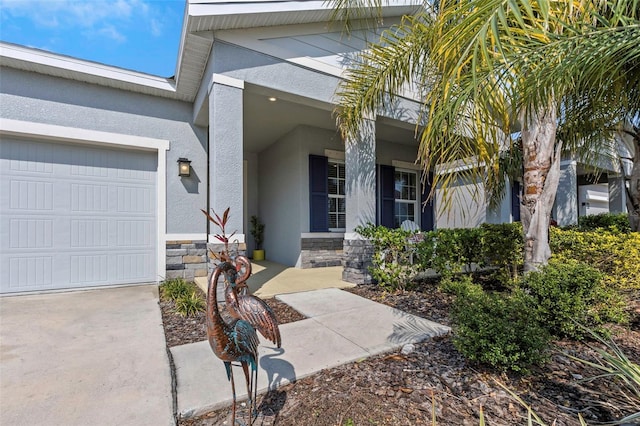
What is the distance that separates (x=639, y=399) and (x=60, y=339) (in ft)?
16.0

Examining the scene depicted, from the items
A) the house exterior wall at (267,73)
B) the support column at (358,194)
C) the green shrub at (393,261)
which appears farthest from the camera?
the support column at (358,194)

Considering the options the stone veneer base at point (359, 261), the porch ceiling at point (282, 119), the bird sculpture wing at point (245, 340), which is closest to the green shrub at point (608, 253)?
the stone veneer base at point (359, 261)

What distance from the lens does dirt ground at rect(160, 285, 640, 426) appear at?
184 centimetres

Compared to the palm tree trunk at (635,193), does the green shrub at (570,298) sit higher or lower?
lower

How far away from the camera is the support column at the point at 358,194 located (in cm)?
542

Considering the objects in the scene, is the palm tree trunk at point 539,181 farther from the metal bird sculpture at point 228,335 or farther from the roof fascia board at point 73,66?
the roof fascia board at point 73,66

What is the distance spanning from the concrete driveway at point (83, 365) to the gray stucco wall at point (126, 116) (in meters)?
2.14

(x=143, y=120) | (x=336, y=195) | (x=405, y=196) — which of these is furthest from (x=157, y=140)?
(x=405, y=196)

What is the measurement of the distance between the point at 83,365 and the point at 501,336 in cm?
346

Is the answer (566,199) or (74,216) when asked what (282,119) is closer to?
(74,216)

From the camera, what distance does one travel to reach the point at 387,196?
8.64m

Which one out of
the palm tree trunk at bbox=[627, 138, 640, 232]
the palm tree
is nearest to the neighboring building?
the palm tree

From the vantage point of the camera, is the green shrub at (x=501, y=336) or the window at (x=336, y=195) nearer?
the green shrub at (x=501, y=336)

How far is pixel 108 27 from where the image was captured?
215 inches
